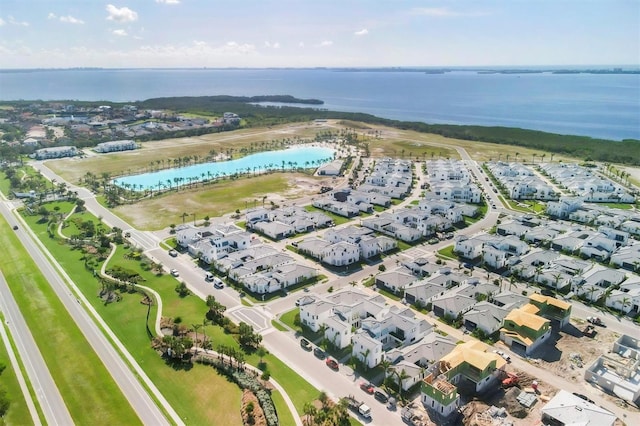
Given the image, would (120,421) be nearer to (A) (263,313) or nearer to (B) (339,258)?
(A) (263,313)

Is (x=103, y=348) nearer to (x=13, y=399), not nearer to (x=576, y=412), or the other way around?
(x=13, y=399)

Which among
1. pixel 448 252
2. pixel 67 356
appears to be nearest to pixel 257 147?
pixel 448 252

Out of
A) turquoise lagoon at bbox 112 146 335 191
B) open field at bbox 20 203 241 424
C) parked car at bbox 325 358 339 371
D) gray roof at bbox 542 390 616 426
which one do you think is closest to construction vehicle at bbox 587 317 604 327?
→ gray roof at bbox 542 390 616 426

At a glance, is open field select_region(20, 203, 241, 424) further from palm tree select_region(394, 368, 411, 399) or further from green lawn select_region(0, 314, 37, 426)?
palm tree select_region(394, 368, 411, 399)

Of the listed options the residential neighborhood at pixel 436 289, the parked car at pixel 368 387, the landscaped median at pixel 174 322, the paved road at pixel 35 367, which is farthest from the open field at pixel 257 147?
the parked car at pixel 368 387

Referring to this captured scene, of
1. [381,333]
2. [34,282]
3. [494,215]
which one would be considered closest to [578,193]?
[494,215]

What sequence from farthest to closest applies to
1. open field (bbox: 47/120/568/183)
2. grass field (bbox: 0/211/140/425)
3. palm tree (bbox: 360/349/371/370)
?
open field (bbox: 47/120/568/183), palm tree (bbox: 360/349/371/370), grass field (bbox: 0/211/140/425)
